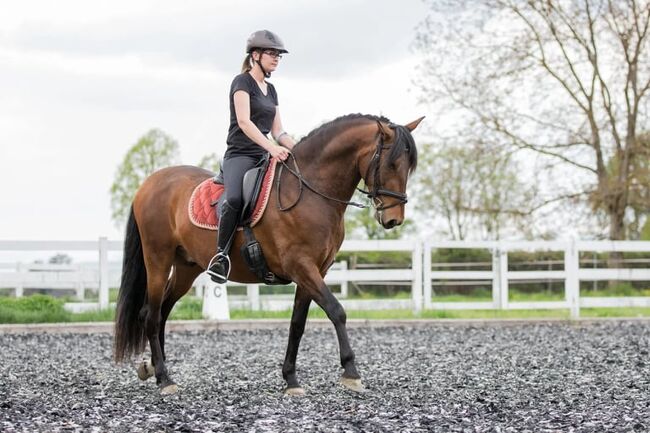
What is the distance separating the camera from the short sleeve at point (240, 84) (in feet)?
23.7

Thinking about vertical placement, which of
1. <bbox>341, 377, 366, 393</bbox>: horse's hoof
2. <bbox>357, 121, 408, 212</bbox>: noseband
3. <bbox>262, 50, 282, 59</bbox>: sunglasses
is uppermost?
<bbox>262, 50, 282, 59</bbox>: sunglasses

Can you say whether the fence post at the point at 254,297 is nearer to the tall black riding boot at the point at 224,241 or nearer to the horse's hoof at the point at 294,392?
the tall black riding boot at the point at 224,241

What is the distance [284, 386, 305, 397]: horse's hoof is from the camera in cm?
712

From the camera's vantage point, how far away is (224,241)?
731 cm

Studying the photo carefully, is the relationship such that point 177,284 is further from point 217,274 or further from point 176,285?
point 217,274

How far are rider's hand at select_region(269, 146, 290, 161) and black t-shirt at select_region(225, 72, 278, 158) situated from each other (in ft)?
0.76

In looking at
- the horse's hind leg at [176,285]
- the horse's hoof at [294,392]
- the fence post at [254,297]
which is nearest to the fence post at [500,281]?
the fence post at [254,297]

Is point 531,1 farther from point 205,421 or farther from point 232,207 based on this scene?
point 205,421

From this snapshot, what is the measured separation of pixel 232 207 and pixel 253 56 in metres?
1.19

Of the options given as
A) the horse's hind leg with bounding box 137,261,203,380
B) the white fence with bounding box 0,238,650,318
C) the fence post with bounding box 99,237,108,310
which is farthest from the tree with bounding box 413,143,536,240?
the horse's hind leg with bounding box 137,261,203,380

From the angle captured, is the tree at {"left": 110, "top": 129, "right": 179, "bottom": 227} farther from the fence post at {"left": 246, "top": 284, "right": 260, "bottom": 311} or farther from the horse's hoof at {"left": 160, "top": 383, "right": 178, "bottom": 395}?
the horse's hoof at {"left": 160, "top": 383, "right": 178, "bottom": 395}

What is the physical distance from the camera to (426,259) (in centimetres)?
1647

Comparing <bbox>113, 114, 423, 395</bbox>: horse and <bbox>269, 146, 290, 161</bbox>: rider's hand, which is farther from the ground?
<bbox>269, 146, 290, 161</bbox>: rider's hand

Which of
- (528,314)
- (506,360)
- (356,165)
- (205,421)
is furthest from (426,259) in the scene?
(205,421)
